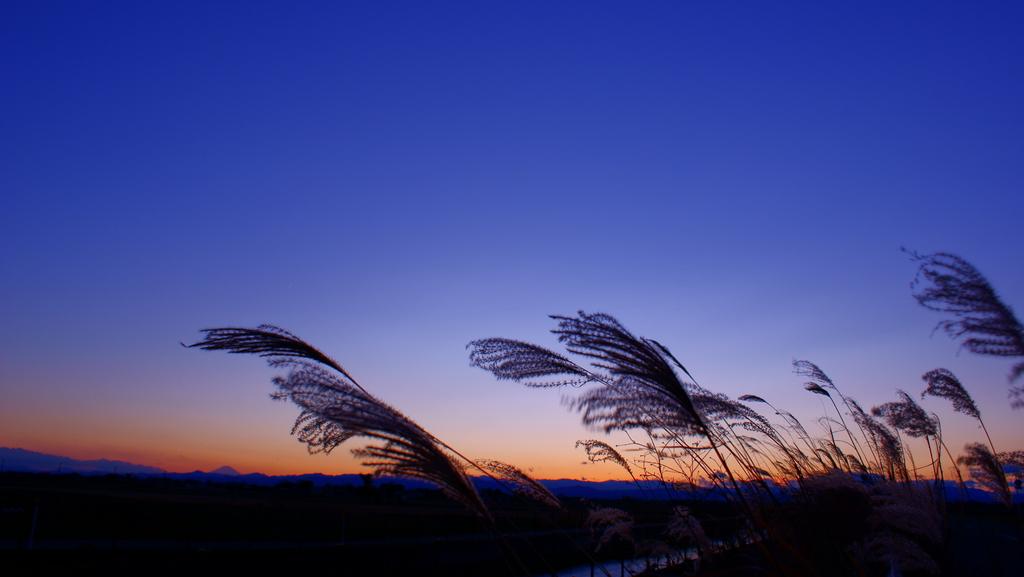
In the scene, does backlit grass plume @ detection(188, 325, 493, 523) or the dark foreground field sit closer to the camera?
backlit grass plume @ detection(188, 325, 493, 523)

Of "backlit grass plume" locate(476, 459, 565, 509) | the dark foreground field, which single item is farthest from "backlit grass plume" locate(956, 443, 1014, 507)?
"backlit grass plume" locate(476, 459, 565, 509)

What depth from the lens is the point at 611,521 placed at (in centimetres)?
403

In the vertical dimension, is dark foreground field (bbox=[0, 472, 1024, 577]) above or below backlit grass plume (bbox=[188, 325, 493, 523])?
below

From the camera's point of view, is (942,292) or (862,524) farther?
(862,524)

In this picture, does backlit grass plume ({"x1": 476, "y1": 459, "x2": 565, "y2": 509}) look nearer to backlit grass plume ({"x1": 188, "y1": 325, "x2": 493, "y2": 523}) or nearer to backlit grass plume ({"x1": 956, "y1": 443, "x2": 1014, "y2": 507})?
backlit grass plume ({"x1": 188, "y1": 325, "x2": 493, "y2": 523})

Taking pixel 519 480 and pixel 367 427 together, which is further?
pixel 519 480

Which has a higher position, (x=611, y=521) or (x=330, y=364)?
(x=330, y=364)

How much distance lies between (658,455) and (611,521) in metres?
0.69

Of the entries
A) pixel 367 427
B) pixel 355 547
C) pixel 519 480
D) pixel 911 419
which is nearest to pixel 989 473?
pixel 911 419

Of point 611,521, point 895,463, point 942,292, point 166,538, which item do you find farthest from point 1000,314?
point 166,538

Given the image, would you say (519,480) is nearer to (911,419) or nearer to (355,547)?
(911,419)

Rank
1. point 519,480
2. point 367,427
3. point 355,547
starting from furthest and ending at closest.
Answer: point 355,547 → point 519,480 → point 367,427

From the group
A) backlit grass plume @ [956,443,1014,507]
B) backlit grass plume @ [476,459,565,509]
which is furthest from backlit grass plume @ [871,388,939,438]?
backlit grass plume @ [476,459,565,509]

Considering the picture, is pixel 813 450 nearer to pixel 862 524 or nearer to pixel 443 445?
pixel 862 524
